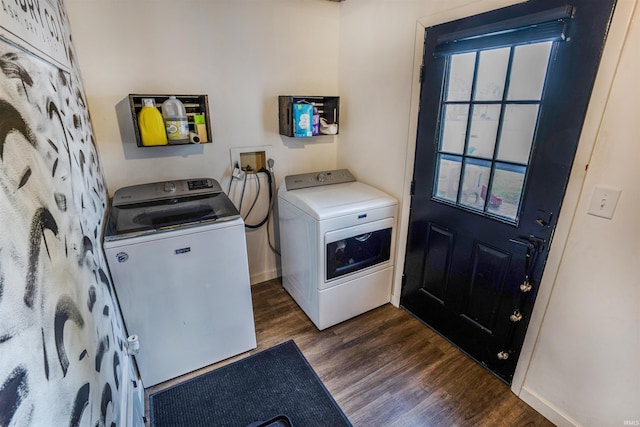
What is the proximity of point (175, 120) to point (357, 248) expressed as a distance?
1459 mm

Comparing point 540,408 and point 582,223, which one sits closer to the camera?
point 582,223

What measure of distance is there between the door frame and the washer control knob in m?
1.56

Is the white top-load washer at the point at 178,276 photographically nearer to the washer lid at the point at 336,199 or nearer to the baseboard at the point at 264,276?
the washer lid at the point at 336,199

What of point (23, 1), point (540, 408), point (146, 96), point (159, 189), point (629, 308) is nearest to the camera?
point (23, 1)

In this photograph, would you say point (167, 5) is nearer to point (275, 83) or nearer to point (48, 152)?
point (275, 83)

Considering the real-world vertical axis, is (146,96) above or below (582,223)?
above

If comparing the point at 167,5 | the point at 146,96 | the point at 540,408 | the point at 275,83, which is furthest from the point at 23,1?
the point at 540,408

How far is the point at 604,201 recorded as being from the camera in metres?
1.26

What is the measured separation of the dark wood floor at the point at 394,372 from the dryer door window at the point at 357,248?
1.49ft

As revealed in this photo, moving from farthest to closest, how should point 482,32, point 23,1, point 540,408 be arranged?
1. point 540,408
2. point 482,32
3. point 23,1

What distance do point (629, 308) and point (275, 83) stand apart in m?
2.40

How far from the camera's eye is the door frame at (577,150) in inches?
45.4

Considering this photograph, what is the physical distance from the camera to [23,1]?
94cm

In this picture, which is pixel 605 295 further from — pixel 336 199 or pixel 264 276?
pixel 264 276
